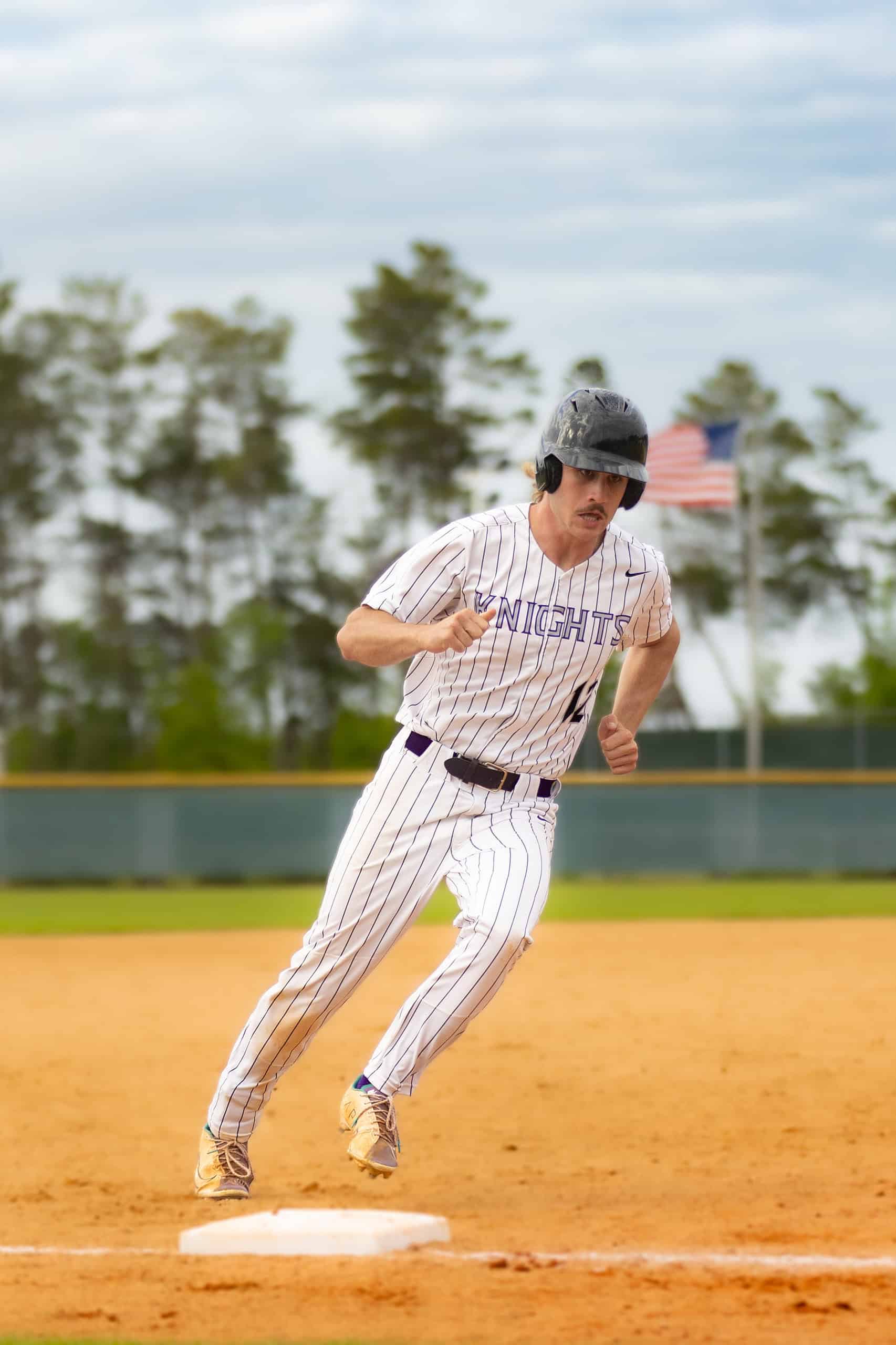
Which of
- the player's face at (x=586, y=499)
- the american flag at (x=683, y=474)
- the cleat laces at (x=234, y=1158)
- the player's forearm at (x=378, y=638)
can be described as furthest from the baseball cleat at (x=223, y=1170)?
the american flag at (x=683, y=474)

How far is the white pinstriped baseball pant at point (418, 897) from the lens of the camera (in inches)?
168

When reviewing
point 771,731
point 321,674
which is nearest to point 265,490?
point 321,674

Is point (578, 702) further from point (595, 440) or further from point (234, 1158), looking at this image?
point (234, 1158)

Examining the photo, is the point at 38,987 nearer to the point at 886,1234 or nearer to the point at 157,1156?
the point at 157,1156

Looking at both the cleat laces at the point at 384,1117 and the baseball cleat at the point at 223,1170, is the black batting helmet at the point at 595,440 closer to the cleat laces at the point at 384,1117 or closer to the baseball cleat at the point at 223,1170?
the cleat laces at the point at 384,1117

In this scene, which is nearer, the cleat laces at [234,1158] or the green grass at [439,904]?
the cleat laces at [234,1158]

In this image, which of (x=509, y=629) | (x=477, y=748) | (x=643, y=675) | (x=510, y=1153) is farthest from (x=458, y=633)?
(x=510, y=1153)

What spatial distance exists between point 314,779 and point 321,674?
19.1m

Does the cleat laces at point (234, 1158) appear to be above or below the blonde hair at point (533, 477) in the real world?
below

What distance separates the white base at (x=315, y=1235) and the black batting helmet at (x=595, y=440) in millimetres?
2156

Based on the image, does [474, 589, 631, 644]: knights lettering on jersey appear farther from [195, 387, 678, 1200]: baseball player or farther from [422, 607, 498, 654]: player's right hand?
[422, 607, 498, 654]: player's right hand

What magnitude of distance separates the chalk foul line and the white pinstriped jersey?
142 cm

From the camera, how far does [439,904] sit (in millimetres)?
18828

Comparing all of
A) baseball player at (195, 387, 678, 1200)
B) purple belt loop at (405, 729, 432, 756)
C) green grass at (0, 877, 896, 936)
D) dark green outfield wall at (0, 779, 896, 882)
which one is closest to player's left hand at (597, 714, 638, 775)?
baseball player at (195, 387, 678, 1200)
